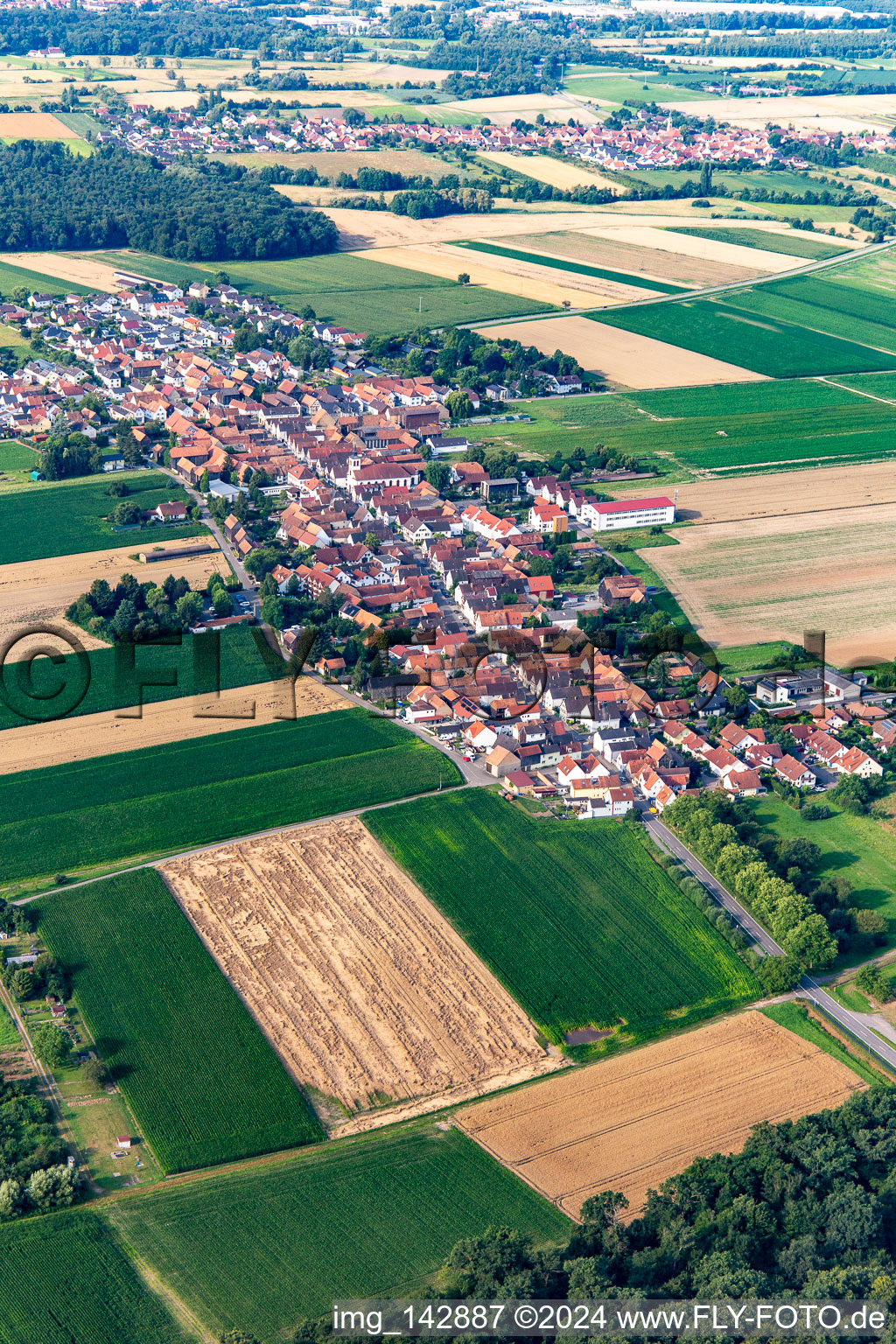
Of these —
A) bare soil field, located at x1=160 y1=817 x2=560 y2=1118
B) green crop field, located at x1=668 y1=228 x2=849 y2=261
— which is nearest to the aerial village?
bare soil field, located at x1=160 y1=817 x2=560 y2=1118

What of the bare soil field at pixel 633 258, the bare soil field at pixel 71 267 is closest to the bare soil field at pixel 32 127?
the bare soil field at pixel 71 267

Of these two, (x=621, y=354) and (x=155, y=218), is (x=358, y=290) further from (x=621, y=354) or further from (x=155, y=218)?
(x=621, y=354)

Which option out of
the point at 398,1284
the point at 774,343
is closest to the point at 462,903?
the point at 398,1284

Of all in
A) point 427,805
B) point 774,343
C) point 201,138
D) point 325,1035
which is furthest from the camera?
point 201,138

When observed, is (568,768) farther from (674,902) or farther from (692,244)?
(692,244)

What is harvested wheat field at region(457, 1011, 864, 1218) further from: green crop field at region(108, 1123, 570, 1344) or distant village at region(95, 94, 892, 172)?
distant village at region(95, 94, 892, 172)

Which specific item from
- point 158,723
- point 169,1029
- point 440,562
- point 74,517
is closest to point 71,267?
point 74,517
